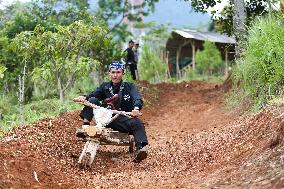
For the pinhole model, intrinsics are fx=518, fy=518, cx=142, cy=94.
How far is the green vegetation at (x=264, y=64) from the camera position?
8547 millimetres

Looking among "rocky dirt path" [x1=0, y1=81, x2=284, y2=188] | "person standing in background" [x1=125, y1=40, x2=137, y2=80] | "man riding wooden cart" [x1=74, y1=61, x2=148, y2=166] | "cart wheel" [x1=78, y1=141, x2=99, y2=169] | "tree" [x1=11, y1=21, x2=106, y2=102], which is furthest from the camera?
"person standing in background" [x1=125, y1=40, x2=137, y2=80]

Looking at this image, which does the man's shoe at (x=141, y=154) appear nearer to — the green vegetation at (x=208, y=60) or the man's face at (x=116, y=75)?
the man's face at (x=116, y=75)

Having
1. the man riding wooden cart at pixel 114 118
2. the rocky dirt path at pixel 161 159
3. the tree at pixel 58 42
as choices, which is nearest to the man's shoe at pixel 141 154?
the man riding wooden cart at pixel 114 118

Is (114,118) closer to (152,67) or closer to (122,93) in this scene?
(122,93)

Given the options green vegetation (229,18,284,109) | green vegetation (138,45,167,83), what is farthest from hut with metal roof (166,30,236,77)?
green vegetation (229,18,284,109)

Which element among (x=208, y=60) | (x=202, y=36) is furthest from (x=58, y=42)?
(x=202, y=36)

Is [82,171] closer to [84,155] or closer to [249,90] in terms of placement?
[84,155]

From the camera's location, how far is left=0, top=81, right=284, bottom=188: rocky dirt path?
18.4 feet

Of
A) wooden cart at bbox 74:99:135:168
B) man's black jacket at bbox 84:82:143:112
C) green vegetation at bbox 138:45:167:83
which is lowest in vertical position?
green vegetation at bbox 138:45:167:83

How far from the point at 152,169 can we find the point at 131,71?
36.4ft

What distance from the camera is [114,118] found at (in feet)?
25.1

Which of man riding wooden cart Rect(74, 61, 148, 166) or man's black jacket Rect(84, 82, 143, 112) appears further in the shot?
man's black jacket Rect(84, 82, 143, 112)

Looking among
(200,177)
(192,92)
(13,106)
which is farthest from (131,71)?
(200,177)

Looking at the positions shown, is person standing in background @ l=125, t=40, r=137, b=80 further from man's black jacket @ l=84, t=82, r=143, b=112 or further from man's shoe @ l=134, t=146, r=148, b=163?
man's shoe @ l=134, t=146, r=148, b=163
